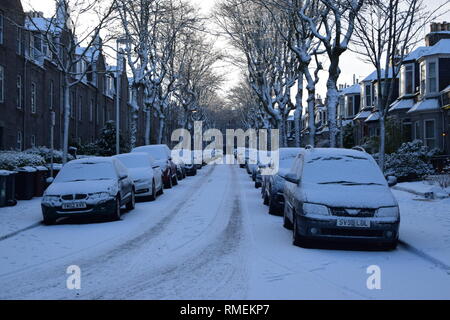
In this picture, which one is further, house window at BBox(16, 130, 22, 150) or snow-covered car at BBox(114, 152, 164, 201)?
house window at BBox(16, 130, 22, 150)

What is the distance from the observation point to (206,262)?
319 inches

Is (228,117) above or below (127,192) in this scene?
above

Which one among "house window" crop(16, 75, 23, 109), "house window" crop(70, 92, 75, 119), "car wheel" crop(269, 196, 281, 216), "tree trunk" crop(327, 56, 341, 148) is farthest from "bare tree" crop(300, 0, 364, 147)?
"house window" crop(70, 92, 75, 119)

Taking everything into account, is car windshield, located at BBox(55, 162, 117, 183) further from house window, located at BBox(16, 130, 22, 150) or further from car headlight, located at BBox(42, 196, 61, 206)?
house window, located at BBox(16, 130, 22, 150)

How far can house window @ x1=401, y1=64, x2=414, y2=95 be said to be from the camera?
38000 mm

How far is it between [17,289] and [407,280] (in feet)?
15.9

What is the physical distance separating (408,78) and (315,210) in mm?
31801

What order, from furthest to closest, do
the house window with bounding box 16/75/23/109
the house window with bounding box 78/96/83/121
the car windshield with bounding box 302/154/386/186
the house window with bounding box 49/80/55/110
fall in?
the house window with bounding box 78/96/83/121, the house window with bounding box 49/80/55/110, the house window with bounding box 16/75/23/109, the car windshield with bounding box 302/154/386/186

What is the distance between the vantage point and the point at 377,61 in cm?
1894

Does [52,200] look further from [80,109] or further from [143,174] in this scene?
[80,109]

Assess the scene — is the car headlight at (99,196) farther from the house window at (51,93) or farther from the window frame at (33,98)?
the house window at (51,93)

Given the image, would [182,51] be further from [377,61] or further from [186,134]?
[377,61]

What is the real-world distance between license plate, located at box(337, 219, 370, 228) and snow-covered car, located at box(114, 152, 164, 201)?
35.3 ft

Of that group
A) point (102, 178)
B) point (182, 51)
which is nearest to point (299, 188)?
point (102, 178)
